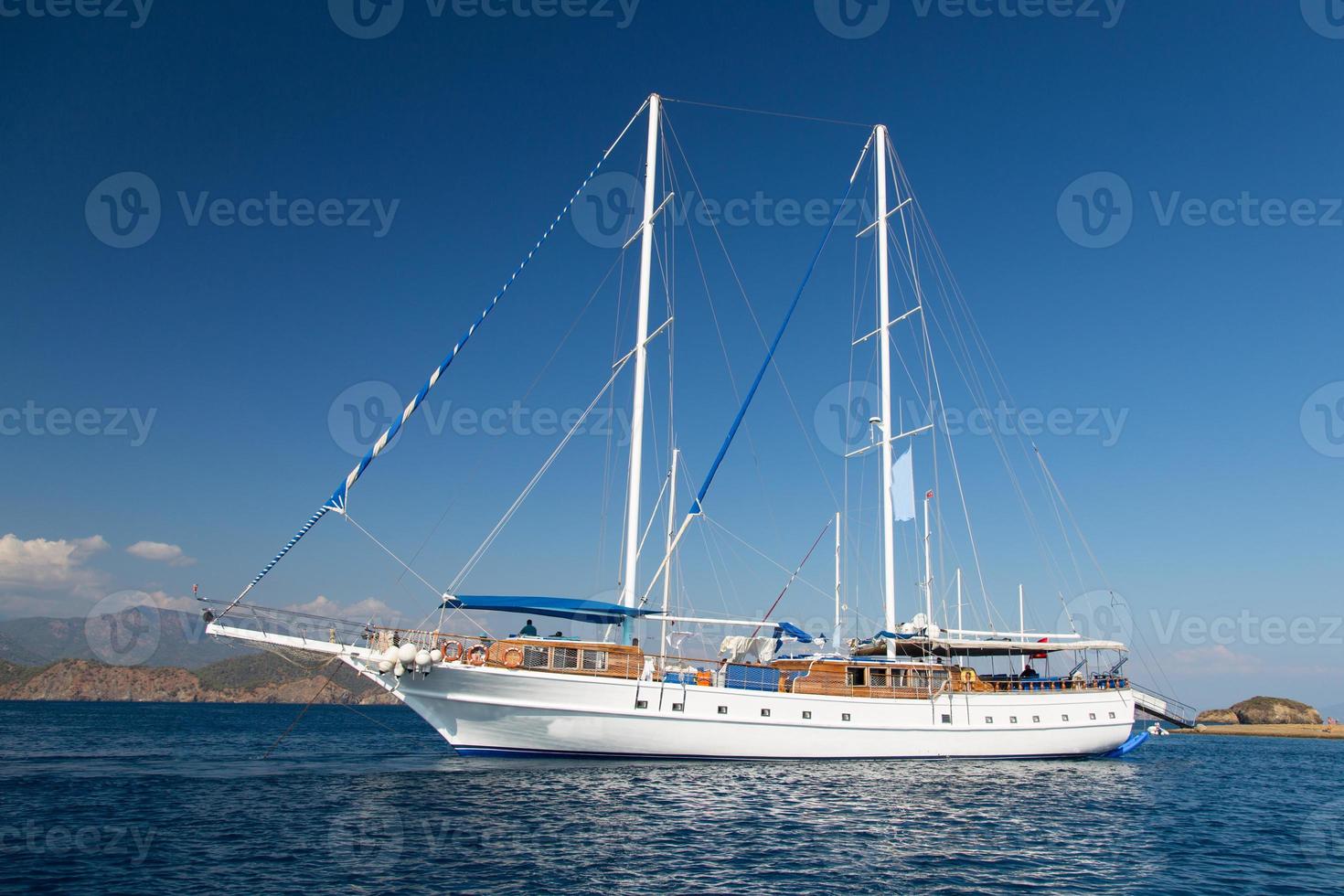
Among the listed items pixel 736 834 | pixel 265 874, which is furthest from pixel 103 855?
pixel 736 834

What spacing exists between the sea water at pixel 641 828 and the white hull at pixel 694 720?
75cm

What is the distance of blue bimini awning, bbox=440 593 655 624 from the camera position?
27.0m

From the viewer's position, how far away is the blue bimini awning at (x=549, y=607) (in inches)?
1064

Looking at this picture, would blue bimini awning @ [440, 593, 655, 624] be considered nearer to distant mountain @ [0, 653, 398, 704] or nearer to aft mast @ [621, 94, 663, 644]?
aft mast @ [621, 94, 663, 644]

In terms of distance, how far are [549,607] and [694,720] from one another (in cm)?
645

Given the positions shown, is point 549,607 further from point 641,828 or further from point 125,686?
point 125,686

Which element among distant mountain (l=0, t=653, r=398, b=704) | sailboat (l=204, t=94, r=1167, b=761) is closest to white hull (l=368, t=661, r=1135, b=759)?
sailboat (l=204, t=94, r=1167, b=761)

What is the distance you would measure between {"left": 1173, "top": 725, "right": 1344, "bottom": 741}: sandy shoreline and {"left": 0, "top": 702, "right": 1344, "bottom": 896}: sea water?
6784cm

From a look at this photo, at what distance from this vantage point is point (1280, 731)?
86.4 meters

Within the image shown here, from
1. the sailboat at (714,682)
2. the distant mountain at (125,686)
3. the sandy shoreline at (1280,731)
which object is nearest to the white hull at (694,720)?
the sailboat at (714,682)

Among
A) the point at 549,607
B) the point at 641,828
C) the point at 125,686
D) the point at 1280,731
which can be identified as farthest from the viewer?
the point at 125,686

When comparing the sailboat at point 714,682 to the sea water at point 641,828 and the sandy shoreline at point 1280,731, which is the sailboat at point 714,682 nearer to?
the sea water at point 641,828

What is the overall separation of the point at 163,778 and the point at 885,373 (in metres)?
31.3

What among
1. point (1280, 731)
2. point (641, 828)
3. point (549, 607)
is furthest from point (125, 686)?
point (1280, 731)
